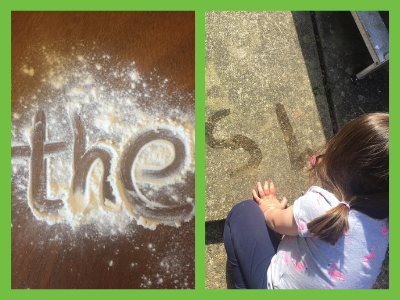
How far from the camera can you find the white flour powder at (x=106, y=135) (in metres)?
1.27

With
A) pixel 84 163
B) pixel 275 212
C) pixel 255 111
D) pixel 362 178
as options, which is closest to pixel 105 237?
pixel 84 163

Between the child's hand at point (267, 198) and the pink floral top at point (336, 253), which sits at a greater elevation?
the child's hand at point (267, 198)

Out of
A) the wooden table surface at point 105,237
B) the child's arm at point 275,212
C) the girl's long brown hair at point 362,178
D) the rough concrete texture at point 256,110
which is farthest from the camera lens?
the rough concrete texture at point 256,110

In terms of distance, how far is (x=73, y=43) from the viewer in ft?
4.21

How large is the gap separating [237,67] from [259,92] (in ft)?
0.57

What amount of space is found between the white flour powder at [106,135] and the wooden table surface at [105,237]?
0.14 ft

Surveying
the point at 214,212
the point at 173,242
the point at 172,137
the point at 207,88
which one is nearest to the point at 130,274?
the point at 173,242

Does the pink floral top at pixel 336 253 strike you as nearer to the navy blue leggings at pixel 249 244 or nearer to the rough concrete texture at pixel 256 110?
the navy blue leggings at pixel 249 244

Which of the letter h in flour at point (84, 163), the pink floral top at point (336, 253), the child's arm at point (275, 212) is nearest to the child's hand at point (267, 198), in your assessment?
the child's arm at point (275, 212)

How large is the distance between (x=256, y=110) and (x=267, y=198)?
17.7 inches

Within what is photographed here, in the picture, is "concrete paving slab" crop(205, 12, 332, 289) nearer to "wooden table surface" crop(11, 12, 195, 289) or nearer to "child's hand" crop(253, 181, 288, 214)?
"child's hand" crop(253, 181, 288, 214)

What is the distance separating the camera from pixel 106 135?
129 centimetres

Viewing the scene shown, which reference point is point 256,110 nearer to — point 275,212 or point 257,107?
point 257,107

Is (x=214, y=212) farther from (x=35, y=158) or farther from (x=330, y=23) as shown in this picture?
(x=330, y=23)
